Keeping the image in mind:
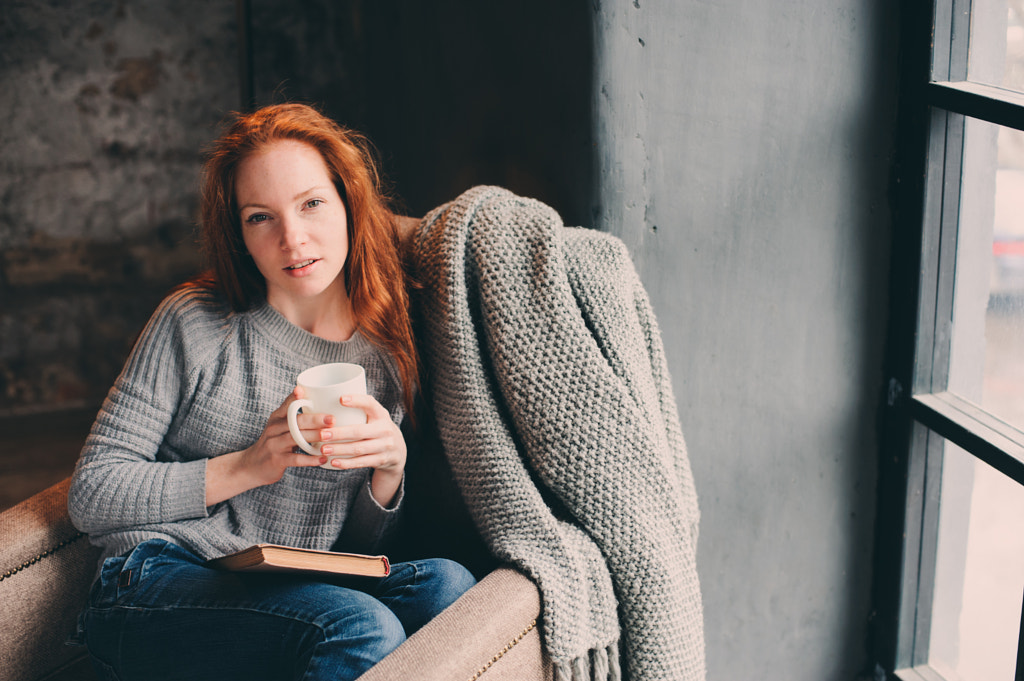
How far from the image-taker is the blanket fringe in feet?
3.64

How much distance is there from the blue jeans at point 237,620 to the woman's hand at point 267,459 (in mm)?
112

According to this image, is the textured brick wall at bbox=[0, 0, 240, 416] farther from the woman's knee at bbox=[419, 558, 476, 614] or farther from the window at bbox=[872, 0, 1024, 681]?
the window at bbox=[872, 0, 1024, 681]

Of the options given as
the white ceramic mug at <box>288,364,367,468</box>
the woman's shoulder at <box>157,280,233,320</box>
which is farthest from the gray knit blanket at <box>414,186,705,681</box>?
the woman's shoulder at <box>157,280,233,320</box>

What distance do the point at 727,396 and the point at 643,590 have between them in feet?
1.57

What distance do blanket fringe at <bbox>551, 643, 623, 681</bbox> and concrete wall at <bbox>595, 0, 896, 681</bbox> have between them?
469 mm

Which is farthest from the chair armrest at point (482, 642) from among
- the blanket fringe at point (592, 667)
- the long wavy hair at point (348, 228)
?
the long wavy hair at point (348, 228)

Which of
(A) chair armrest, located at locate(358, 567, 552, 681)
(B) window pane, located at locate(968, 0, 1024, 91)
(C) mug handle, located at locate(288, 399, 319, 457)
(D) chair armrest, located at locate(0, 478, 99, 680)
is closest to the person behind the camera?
(A) chair armrest, located at locate(358, 567, 552, 681)

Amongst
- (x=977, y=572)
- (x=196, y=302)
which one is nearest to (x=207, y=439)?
(x=196, y=302)

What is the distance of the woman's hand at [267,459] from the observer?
1035 millimetres

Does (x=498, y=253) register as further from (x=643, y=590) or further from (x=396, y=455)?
(x=643, y=590)

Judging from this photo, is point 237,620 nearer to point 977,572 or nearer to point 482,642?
point 482,642

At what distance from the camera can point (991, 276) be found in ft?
4.56

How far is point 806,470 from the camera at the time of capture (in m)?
1.60

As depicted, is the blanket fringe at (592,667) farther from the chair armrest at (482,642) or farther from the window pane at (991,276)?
the window pane at (991,276)
